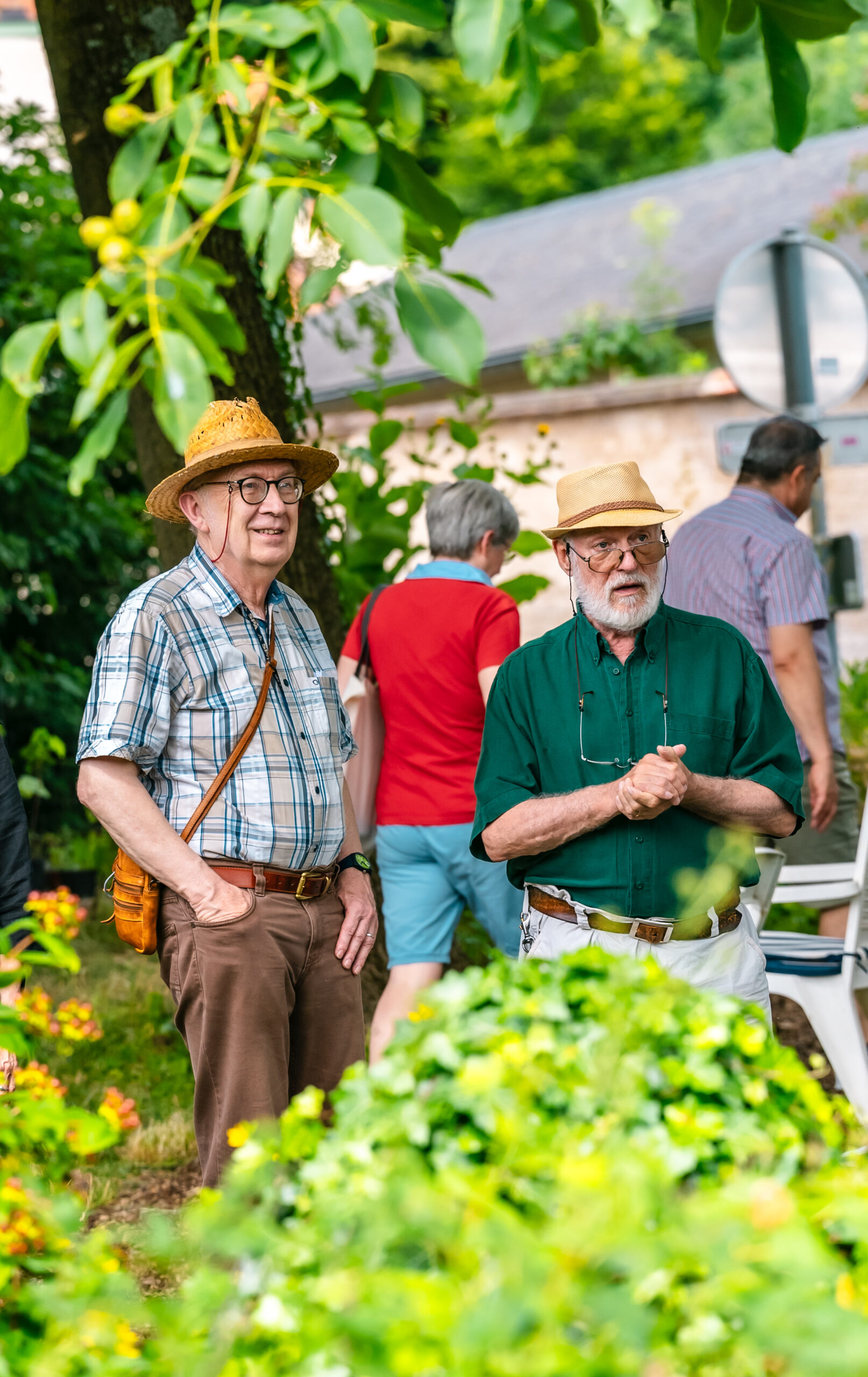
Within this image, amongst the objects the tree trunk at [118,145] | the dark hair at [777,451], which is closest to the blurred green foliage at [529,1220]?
the tree trunk at [118,145]

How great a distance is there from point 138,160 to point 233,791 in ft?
4.79

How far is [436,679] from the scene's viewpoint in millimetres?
4004

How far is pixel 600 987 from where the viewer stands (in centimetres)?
139

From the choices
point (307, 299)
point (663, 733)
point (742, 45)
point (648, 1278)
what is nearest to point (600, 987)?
point (648, 1278)

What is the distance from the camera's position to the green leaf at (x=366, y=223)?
1.37 meters

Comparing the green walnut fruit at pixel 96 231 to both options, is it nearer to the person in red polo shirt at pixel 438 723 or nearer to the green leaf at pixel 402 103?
the green leaf at pixel 402 103

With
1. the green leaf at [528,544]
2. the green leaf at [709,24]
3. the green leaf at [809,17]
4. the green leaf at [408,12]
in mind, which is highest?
the green leaf at [709,24]

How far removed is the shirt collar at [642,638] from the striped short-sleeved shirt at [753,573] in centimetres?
138

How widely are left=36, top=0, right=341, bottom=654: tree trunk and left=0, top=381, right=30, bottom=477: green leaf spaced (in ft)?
9.81

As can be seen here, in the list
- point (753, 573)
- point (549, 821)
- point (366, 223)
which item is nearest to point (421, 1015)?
point (366, 223)

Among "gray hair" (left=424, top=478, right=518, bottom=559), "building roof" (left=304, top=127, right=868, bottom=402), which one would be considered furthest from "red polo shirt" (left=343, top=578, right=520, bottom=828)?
"building roof" (left=304, top=127, right=868, bottom=402)

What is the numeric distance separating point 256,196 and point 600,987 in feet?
2.85

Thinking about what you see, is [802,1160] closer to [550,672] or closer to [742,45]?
[550,672]

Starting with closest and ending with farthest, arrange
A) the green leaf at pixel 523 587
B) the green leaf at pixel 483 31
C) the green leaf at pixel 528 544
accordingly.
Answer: the green leaf at pixel 483 31, the green leaf at pixel 528 544, the green leaf at pixel 523 587
